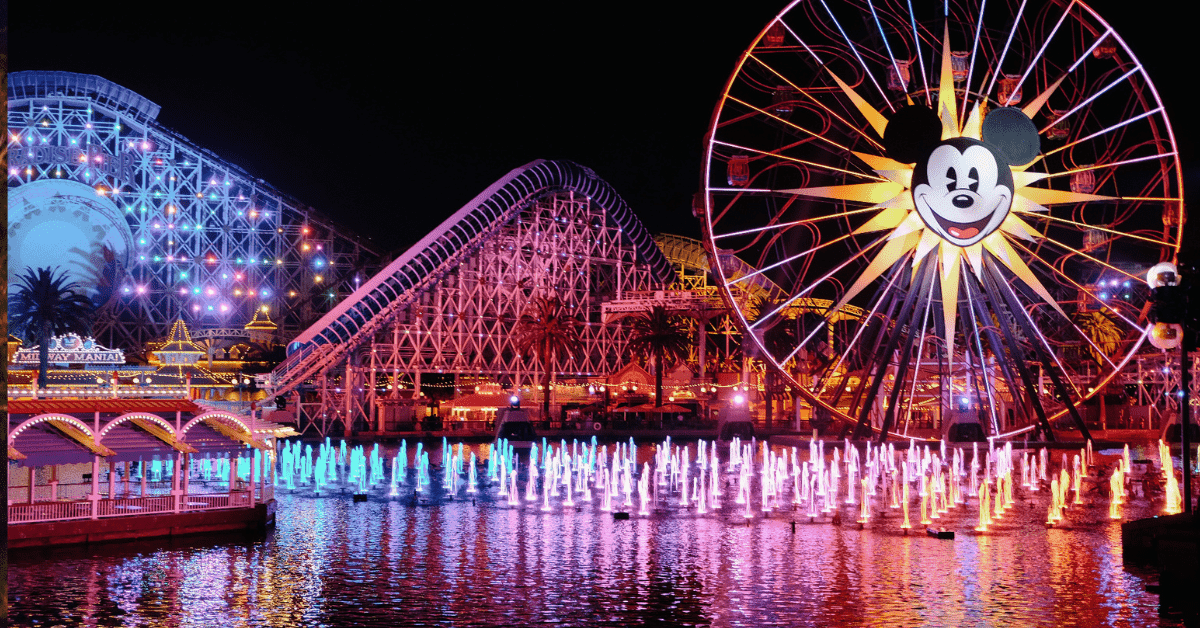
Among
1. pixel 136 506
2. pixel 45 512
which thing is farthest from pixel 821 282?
pixel 45 512

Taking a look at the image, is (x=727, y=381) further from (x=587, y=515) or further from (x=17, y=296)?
(x=587, y=515)

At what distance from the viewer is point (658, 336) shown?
7238 cm

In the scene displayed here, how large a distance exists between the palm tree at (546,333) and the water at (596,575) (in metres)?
43.0

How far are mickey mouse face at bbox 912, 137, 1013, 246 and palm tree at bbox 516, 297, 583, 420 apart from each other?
38.0m

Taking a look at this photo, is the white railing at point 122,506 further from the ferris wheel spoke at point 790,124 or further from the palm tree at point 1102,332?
the palm tree at point 1102,332

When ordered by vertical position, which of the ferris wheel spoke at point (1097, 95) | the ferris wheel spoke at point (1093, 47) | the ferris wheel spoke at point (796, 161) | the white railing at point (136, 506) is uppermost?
Result: the ferris wheel spoke at point (1093, 47)

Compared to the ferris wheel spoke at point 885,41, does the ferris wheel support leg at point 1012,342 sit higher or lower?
lower

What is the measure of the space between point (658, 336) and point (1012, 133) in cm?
3934

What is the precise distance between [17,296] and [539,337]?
2785 centimetres

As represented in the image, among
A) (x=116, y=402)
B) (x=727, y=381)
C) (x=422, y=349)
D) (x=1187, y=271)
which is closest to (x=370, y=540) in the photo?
(x=116, y=402)

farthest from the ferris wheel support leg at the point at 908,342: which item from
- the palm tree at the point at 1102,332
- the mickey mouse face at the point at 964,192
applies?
the palm tree at the point at 1102,332

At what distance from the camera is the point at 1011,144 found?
34500mm

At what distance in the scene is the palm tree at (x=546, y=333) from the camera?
237 ft

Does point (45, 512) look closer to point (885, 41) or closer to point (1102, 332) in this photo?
point (885, 41)
